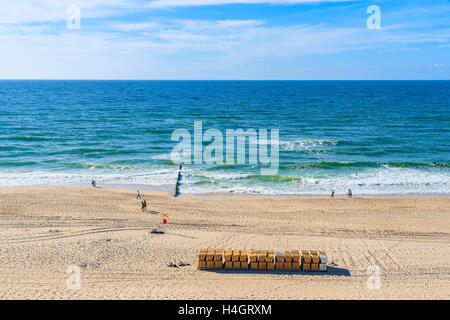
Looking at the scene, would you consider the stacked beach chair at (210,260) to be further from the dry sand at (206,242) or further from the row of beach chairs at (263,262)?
the dry sand at (206,242)

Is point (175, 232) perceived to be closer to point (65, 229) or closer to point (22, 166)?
point (65, 229)

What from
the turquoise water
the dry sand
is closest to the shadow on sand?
the dry sand

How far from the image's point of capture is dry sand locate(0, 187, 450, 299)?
14727 mm

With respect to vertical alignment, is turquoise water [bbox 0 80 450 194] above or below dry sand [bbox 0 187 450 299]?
above

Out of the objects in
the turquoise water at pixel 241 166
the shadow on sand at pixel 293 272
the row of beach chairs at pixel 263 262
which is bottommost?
the shadow on sand at pixel 293 272

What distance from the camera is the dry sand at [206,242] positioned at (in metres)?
14.7

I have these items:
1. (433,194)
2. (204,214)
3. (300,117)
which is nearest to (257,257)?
(204,214)

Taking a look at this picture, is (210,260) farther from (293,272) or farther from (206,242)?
(293,272)

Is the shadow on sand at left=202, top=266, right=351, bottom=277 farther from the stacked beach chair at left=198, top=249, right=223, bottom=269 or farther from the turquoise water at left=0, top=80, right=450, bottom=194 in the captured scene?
the turquoise water at left=0, top=80, right=450, bottom=194

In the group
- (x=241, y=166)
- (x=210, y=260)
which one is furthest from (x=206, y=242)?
(x=241, y=166)

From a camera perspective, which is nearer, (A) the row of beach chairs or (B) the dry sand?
(B) the dry sand

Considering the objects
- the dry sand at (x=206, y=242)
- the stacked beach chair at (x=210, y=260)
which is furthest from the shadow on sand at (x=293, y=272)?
the stacked beach chair at (x=210, y=260)
